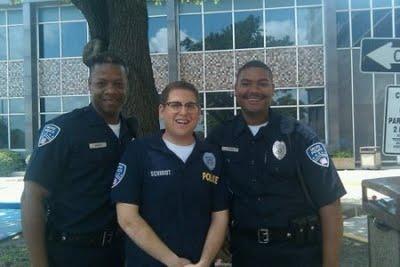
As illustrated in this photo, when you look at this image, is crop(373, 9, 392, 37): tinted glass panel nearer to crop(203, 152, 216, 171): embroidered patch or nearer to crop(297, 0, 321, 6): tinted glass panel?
crop(297, 0, 321, 6): tinted glass panel

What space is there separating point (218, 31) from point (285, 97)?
3934mm

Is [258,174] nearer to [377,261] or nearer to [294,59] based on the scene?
[377,261]

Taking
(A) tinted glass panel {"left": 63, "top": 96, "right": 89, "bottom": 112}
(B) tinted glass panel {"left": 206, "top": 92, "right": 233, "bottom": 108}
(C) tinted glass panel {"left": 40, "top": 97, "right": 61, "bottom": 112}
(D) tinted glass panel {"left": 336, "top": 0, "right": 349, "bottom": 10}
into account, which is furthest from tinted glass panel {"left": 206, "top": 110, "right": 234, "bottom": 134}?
(C) tinted glass panel {"left": 40, "top": 97, "right": 61, "bottom": 112}

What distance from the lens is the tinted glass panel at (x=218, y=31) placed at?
21.8m

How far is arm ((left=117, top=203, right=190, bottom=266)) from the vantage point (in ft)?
8.47

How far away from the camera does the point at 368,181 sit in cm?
314

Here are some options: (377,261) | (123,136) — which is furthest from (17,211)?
(377,261)

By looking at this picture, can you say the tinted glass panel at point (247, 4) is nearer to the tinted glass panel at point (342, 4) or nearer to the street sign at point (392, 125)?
the tinted glass panel at point (342, 4)

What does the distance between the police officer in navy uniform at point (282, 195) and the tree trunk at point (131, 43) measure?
2.93 metres

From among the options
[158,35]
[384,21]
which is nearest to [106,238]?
[158,35]

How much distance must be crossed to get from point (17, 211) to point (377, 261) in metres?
9.36

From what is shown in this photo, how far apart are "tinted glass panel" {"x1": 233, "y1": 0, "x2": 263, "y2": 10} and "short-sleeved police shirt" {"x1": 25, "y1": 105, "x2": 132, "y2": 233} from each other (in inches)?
773

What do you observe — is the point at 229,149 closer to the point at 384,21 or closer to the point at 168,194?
the point at 168,194

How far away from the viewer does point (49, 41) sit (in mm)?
23906
